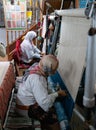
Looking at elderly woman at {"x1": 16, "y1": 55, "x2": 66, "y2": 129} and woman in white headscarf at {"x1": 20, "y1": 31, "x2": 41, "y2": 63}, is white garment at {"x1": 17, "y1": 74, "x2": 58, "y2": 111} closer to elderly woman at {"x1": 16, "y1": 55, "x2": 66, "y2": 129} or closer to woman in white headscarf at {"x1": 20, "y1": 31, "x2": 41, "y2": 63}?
elderly woman at {"x1": 16, "y1": 55, "x2": 66, "y2": 129}

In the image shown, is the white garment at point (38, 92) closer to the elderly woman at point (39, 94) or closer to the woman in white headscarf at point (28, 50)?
the elderly woman at point (39, 94)

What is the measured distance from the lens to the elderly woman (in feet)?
5.83

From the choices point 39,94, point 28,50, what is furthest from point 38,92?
point 28,50

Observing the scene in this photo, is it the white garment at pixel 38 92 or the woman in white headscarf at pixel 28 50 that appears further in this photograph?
the woman in white headscarf at pixel 28 50

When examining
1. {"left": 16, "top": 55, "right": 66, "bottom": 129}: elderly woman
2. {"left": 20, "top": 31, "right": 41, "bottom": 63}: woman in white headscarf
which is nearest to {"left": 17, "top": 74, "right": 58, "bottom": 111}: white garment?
{"left": 16, "top": 55, "right": 66, "bottom": 129}: elderly woman

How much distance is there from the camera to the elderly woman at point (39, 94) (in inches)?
69.9

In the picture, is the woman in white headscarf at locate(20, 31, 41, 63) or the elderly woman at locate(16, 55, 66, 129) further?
the woman in white headscarf at locate(20, 31, 41, 63)

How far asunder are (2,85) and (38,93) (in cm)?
→ 40

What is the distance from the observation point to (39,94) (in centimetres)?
180

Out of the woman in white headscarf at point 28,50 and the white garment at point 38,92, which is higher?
the white garment at point 38,92

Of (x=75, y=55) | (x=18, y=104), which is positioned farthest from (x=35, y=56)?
(x=75, y=55)

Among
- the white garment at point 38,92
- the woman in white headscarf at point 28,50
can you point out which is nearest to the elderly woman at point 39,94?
the white garment at point 38,92

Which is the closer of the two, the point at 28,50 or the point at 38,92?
the point at 38,92

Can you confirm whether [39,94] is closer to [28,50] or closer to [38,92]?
[38,92]
